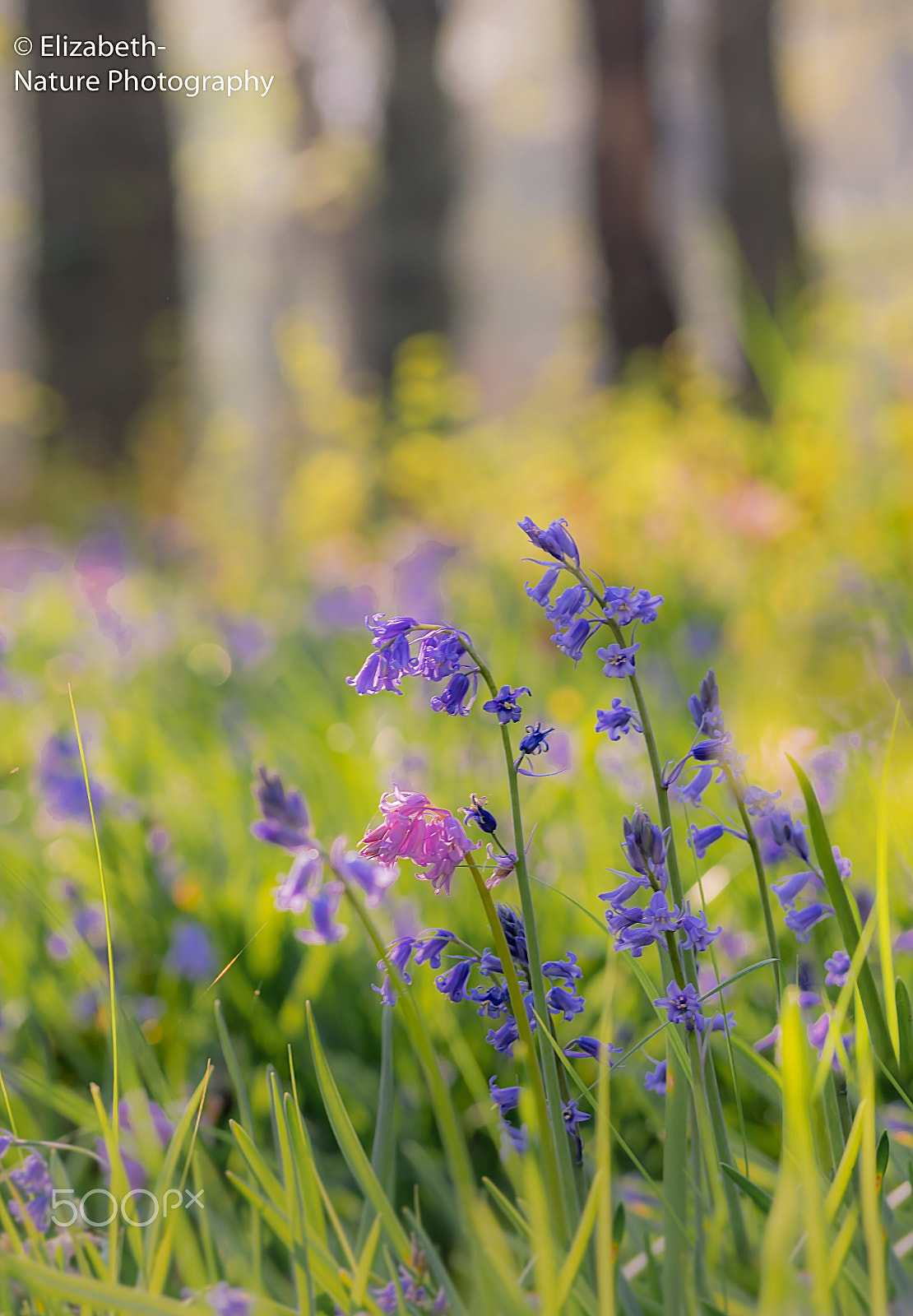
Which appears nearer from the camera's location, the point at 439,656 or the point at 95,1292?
the point at 95,1292

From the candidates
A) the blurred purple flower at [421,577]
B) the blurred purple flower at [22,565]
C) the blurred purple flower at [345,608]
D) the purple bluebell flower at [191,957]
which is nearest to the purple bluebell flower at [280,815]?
the purple bluebell flower at [191,957]

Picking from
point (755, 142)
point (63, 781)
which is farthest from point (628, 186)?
point (63, 781)

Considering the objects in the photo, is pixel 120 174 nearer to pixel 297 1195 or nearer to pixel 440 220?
pixel 440 220

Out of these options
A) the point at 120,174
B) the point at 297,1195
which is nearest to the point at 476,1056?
the point at 297,1195

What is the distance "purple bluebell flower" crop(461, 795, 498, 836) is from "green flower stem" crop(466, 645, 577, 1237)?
0.02 meters

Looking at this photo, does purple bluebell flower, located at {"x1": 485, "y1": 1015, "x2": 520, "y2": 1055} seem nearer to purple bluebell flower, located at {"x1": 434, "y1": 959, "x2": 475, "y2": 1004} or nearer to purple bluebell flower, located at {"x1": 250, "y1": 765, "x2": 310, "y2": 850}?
purple bluebell flower, located at {"x1": 434, "y1": 959, "x2": 475, "y2": 1004}

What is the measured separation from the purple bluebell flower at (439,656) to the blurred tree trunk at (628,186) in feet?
24.1

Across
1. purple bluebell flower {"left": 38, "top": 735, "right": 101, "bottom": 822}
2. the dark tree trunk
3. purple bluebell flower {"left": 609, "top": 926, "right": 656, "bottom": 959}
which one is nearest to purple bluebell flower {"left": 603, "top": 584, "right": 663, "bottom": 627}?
purple bluebell flower {"left": 609, "top": 926, "right": 656, "bottom": 959}

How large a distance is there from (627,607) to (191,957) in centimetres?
110

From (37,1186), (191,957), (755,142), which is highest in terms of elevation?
(755,142)

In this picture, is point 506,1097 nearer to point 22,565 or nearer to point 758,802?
point 758,802

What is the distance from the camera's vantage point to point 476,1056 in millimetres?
1445

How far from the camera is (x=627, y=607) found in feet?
2.47

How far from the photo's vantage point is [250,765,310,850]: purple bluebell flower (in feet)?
2.21
